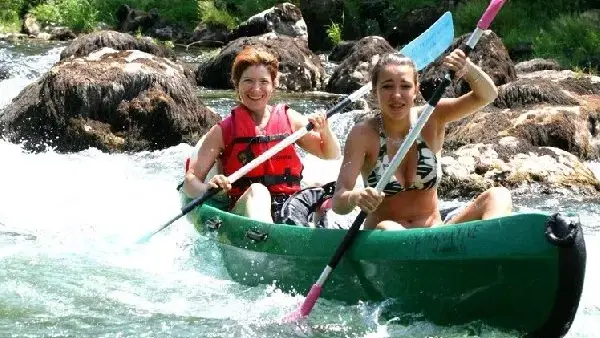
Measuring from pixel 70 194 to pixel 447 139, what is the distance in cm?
322

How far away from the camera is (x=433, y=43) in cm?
474

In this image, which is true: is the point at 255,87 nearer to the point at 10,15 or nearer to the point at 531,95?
the point at 531,95

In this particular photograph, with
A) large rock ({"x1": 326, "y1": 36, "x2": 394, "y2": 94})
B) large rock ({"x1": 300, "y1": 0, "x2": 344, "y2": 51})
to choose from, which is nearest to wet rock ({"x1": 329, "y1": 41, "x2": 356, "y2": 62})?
large rock ({"x1": 300, "y1": 0, "x2": 344, "y2": 51})

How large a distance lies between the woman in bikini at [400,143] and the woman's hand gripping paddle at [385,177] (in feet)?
0.30

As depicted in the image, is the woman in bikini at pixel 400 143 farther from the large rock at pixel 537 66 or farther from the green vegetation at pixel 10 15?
the green vegetation at pixel 10 15

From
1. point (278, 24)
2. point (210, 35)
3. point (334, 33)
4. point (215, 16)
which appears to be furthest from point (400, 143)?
point (215, 16)

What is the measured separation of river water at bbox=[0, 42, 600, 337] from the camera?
170 inches

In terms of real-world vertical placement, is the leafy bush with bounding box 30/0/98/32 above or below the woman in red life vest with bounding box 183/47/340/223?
below

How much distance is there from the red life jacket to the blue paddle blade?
100 centimetres

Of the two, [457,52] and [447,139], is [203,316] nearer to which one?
[457,52]

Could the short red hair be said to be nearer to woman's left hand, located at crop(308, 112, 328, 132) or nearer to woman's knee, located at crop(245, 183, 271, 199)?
woman's left hand, located at crop(308, 112, 328, 132)

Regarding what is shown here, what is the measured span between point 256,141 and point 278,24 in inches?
459

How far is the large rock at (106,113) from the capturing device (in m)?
9.47

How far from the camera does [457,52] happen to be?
4180 mm
